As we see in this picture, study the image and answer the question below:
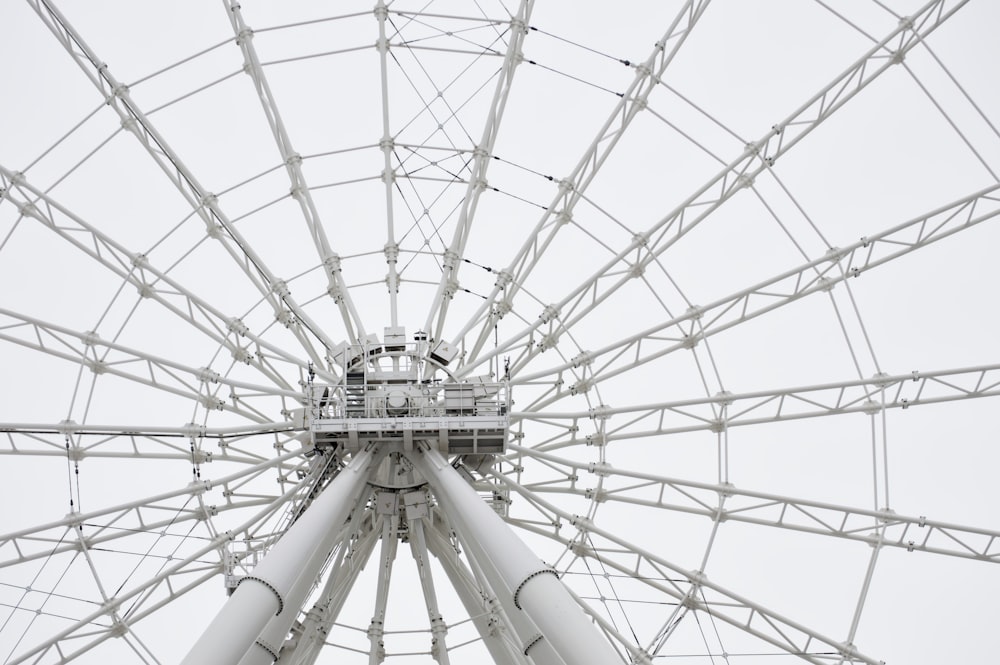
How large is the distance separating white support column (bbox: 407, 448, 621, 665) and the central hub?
7.87 ft

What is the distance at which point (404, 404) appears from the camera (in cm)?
3500

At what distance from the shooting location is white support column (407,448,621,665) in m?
25.3

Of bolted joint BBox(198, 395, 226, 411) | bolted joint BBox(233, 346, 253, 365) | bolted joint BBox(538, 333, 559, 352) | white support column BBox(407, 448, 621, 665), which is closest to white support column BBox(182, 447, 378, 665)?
white support column BBox(407, 448, 621, 665)

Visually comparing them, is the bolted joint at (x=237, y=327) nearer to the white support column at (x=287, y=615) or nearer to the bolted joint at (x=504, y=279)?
the bolted joint at (x=504, y=279)

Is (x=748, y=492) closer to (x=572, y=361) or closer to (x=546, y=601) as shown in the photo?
(x=572, y=361)

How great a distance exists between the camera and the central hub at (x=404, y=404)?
3394cm

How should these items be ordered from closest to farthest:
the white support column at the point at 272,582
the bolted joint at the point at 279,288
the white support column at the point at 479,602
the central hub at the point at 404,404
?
1. the white support column at the point at 272,582
2. the central hub at the point at 404,404
3. the white support column at the point at 479,602
4. the bolted joint at the point at 279,288

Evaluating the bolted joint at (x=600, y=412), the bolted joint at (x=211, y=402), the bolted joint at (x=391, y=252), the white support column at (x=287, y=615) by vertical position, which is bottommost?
the white support column at (x=287, y=615)

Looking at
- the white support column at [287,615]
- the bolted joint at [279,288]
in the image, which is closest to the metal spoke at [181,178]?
the bolted joint at [279,288]

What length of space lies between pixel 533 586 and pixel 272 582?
5423mm

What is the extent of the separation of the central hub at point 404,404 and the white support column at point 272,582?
66.4 inches

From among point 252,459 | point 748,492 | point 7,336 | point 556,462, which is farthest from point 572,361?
point 7,336

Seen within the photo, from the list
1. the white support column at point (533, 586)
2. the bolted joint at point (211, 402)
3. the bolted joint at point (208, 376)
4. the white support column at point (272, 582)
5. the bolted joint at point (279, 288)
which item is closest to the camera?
the white support column at point (272, 582)

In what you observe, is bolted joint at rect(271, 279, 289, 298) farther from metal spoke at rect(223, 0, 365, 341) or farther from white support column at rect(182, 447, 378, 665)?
white support column at rect(182, 447, 378, 665)
